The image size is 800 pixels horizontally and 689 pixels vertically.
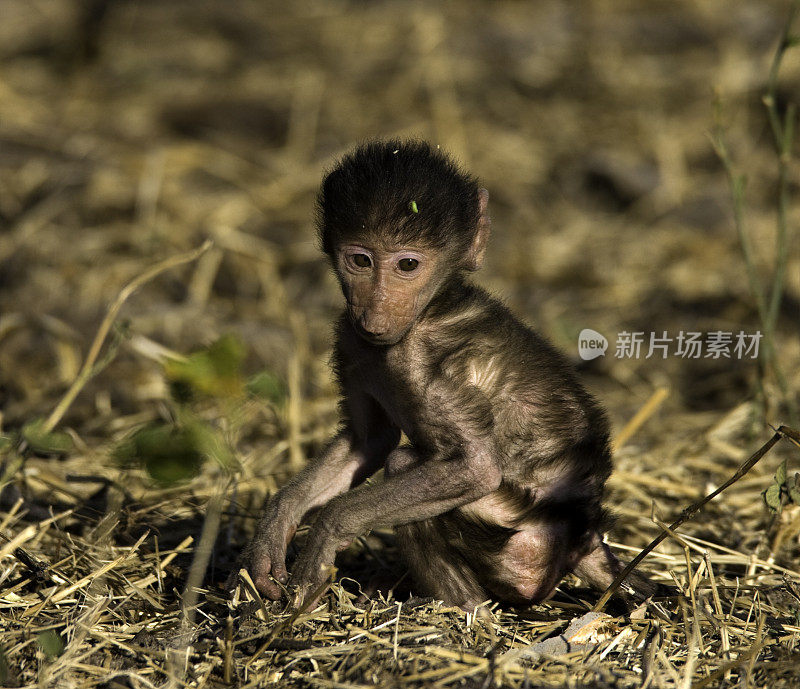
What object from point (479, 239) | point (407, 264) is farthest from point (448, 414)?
point (479, 239)

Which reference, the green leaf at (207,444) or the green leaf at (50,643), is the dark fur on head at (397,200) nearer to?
the green leaf at (207,444)

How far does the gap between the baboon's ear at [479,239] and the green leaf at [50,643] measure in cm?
180

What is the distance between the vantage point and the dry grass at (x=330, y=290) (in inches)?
124

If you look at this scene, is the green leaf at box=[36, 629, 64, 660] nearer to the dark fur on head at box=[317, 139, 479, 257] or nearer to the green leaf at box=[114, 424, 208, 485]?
the green leaf at box=[114, 424, 208, 485]

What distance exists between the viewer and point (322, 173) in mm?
8172

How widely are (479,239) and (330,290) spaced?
153 inches

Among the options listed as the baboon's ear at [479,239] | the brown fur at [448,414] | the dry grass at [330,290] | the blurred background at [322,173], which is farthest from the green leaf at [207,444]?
the blurred background at [322,173]

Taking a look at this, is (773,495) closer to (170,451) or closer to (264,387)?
(264,387)

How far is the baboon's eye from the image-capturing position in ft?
10.9

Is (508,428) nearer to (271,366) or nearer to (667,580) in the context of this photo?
(667,580)

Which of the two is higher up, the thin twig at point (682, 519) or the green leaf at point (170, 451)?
the green leaf at point (170, 451)

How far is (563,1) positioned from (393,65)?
2424 millimetres

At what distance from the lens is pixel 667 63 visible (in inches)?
414

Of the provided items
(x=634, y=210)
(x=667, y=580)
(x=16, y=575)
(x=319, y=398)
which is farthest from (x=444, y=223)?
(x=634, y=210)
